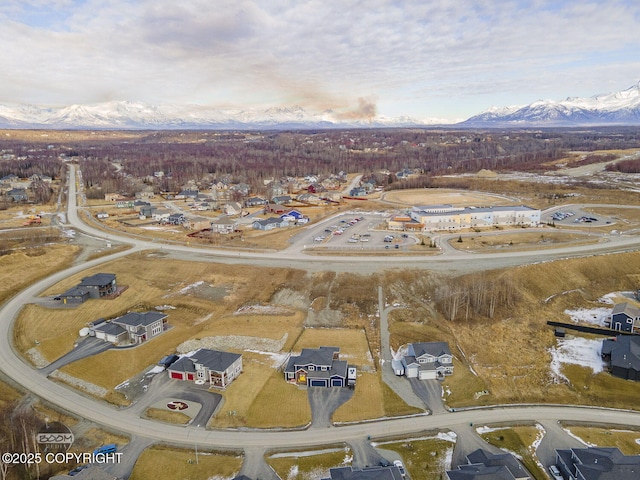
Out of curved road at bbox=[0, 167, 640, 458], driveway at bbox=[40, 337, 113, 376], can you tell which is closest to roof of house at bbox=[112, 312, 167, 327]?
driveway at bbox=[40, 337, 113, 376]

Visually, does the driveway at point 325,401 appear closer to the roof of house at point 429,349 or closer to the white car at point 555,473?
the roof of house at point 429,349

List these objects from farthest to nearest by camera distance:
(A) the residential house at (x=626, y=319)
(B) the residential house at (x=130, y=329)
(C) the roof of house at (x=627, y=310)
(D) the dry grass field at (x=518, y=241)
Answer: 1. (D) the dry grass field at (x=518, y=241)
2. (C) the roof of house at (x=627, y=310)
3. (A) the residential house at (x=626, y=319)
4. (B) the residential house at (x=130, y=329)

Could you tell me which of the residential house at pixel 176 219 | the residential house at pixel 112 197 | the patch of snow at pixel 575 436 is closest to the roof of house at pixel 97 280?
the residential house at pixel 176 219

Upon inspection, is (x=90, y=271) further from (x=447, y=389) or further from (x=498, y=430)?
(x=498, y=430)

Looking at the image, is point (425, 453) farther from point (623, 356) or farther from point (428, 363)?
point (623, 356)

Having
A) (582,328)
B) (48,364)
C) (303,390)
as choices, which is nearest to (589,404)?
(582,328)
